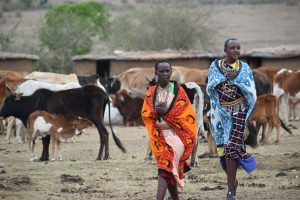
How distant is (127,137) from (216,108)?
1007 centimetres

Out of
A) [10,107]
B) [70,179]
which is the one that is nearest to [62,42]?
[10,107]

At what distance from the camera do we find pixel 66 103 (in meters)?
15.9

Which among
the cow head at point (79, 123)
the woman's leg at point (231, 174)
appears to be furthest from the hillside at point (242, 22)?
the woman's leg at point (231, 174)

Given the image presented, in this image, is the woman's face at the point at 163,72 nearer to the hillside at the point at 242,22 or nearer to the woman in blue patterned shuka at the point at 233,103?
the woman in blue patterned shuka at the point at 233,103

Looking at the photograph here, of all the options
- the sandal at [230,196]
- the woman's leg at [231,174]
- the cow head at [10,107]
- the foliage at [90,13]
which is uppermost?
the foliage at [90,13]

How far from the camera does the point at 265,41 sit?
55.8 m

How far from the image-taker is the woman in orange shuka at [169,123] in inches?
362

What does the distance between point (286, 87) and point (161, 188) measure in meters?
13.9

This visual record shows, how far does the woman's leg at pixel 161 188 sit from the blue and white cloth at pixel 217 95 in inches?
43.2

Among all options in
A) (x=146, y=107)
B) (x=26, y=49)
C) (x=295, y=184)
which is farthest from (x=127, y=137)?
(x=26, y=49)

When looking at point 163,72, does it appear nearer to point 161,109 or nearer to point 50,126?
point 161,109

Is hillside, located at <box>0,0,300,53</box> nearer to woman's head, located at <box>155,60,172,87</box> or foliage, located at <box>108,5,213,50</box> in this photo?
foliage, located at <box>108,5,213,50</box>

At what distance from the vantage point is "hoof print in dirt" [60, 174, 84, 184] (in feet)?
39.2

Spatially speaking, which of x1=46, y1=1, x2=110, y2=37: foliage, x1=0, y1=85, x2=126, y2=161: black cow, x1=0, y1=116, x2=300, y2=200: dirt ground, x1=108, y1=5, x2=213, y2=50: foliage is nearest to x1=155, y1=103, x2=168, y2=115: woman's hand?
x1=0, y1=116, x2=300, y2=200: dirt ground
